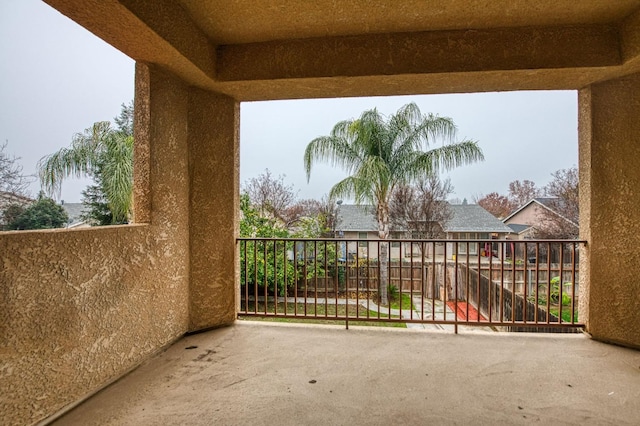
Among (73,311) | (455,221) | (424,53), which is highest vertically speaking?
(424,53)

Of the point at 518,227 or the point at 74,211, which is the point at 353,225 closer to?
the point at 518,227

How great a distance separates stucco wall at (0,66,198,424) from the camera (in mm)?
1309

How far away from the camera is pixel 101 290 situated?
5.65 ft

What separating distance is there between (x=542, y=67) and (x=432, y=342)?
231 centimetres

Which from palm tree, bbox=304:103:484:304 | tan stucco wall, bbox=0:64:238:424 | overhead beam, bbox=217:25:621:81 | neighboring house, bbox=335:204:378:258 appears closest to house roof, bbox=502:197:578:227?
palm tree, bbox=304:103:484:304

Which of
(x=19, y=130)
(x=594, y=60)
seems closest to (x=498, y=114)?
(x=594, y=60)

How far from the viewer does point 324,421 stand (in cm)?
145

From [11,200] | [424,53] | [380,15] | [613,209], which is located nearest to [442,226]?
[613,209]

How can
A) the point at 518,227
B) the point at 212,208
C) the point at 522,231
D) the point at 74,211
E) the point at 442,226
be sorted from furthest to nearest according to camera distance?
the point at 442,226 < the point at 518,227 < the point at 522,231 < the point at 212,208 < the point at 74,211

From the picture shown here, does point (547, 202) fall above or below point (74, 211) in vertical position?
above

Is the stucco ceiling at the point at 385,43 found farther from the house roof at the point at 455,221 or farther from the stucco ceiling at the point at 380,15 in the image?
the house roof at the point at 455,221

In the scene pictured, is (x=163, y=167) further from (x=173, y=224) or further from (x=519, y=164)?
(x=519, y=164)

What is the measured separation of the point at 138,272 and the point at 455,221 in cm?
763

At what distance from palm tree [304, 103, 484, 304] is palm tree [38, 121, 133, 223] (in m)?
3.86
